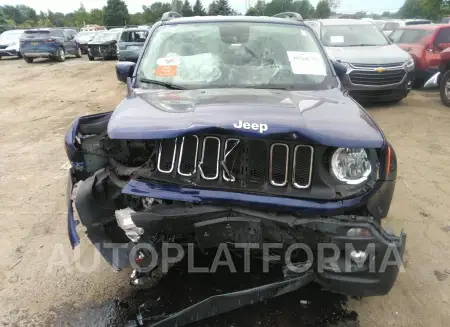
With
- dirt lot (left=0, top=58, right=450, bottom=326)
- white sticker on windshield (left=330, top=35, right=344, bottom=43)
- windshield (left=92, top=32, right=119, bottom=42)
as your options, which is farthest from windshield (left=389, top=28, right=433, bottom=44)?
windshield (left=92, top=32, right=119, bottom=42)

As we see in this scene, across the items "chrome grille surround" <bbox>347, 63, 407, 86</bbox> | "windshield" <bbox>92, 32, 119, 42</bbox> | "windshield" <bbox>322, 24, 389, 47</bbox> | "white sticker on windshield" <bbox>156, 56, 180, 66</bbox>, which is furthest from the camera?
"windshield" <bbox>92, 32, 119, 42</bbox>

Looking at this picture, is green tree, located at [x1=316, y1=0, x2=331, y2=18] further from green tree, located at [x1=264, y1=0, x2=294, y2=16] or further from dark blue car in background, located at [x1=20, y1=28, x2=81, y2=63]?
dark blue car in background, located at [x1=20, y1=28, x2=81, y2=63]

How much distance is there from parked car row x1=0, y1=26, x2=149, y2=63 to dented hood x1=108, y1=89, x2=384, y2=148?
47.6ft

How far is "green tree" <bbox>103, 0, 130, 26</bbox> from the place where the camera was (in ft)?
189

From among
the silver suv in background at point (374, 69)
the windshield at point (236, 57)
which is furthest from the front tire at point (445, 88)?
the windshield at point (236, 57)

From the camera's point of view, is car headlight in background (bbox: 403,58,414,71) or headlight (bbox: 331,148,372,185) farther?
car headlight in background (bbox: 403,58,414,71)

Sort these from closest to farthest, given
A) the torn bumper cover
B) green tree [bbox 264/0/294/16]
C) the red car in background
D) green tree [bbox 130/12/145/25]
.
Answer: the torn bumper cover < the red car in background < green tree [bbox 264/0/294/16] < green tree [bbox 130/12/145/25]

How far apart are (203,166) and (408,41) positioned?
34.4ft

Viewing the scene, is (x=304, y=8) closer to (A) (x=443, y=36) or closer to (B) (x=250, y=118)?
(A) (x=443, y=36)

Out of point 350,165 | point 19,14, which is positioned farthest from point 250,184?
point 19,14

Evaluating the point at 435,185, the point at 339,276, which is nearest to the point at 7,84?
the point at 435,185

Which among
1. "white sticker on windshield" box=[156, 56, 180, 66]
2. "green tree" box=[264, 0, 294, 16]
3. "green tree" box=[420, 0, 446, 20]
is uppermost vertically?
"white sticker on windshield" box=[156, 56, 180, 66]

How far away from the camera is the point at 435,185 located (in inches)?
201

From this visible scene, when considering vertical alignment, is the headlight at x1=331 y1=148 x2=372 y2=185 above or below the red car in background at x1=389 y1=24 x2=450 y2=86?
above
